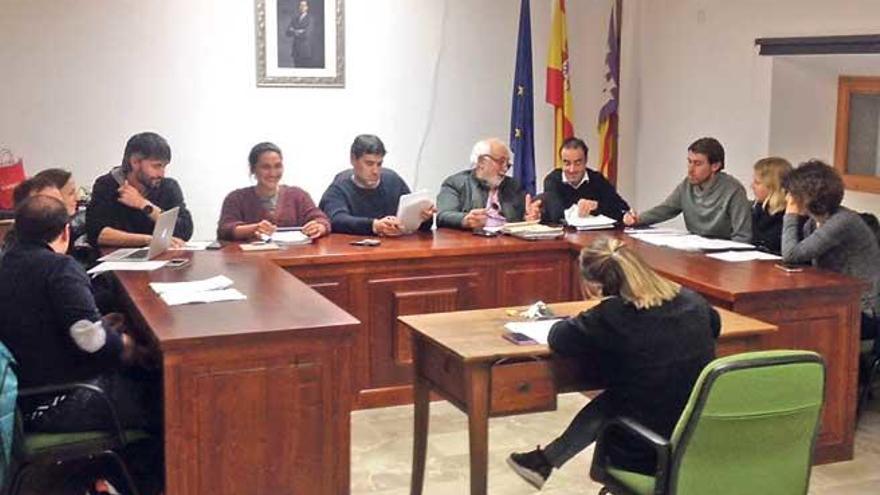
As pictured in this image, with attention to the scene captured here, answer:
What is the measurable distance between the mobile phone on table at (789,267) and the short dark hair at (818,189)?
10.2 inches

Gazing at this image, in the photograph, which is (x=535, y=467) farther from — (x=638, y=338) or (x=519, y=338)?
(x=638, y=338)

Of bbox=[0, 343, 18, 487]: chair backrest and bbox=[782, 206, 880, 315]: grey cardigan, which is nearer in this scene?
bbox=[0, 343, 18, 487]: chair backrest

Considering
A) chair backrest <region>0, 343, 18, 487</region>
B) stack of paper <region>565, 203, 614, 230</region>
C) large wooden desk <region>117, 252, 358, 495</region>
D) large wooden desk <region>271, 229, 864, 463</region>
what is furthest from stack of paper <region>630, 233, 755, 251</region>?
chair backrest <region>0, 343, 18, 487</region>

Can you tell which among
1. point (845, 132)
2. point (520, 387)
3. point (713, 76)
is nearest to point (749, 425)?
point (520, 387)

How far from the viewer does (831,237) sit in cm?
447

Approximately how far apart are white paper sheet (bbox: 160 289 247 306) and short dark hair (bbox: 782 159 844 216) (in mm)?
2427

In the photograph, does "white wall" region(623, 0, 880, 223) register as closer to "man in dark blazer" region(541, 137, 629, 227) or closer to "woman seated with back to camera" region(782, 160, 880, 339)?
"man in dark blazer" region(541, 137, 629, 227)

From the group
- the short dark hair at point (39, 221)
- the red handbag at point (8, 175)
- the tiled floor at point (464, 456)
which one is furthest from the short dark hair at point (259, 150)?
the short dark hair at point (39, 221)

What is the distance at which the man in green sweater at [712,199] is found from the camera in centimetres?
544

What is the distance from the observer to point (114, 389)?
3.36 meters

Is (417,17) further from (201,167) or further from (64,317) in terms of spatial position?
(64,317)

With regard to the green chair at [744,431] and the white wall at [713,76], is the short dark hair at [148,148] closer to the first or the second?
the green chair at [744,431]

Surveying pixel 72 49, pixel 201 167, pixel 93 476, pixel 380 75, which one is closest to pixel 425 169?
pixel 380 75

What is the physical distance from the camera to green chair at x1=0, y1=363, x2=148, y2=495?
320cm
